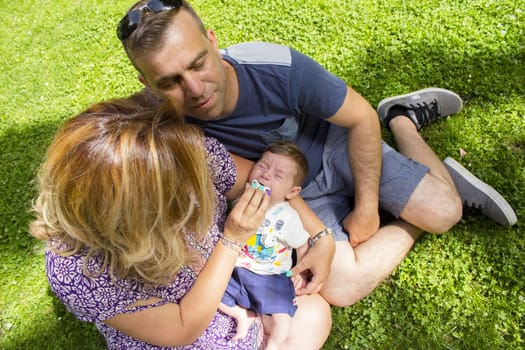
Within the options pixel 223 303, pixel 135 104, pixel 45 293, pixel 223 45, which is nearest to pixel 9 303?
pixel 45 293

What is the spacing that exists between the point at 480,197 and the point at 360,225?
2.44 ft

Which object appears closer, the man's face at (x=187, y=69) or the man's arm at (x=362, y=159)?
the man's face at (x=187, y=69)

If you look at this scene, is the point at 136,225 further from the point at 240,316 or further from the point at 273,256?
the point at 273,256

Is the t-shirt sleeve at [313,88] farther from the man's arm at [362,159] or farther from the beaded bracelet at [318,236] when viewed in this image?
the beaded bracelet at [318,236]

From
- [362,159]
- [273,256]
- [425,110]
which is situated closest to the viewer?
[273,256]

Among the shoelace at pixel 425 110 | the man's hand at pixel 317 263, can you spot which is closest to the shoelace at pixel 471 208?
the shoelace at pixel 425 110

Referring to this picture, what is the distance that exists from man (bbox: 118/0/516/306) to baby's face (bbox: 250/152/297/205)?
126 millimetres

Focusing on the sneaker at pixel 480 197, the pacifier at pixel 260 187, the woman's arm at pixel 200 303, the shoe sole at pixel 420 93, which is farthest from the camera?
the shoe sole at pixel 420 93

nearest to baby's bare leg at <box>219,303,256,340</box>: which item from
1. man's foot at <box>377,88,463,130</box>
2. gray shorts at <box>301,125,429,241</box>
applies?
gray shorts at <box>301,125,429,241</box>

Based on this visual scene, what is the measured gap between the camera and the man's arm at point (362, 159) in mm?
2309

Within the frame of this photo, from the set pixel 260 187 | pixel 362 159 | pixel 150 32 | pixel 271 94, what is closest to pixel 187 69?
pixel 150 32

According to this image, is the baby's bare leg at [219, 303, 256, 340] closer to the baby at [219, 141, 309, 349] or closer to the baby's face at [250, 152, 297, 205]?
the baby at [219, 141, 309, 349]

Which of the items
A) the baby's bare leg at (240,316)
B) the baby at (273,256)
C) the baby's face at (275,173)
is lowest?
the baby's bare leg at (240,316)

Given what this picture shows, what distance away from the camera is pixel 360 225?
260cm
